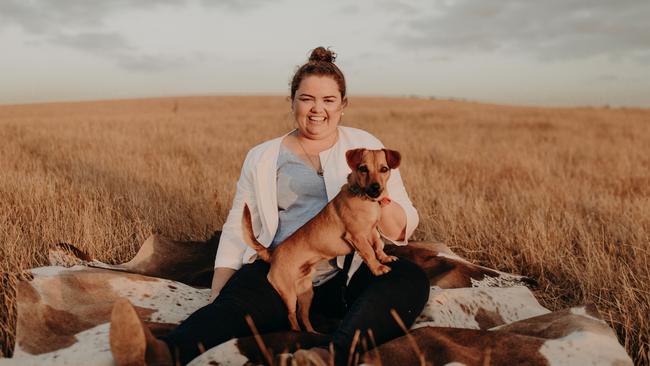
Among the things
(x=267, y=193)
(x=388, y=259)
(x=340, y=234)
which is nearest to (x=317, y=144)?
(x=267, y=193)

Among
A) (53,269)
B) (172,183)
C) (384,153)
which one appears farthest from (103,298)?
(172,183)

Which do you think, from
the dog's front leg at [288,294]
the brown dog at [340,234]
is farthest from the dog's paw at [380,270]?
the dog's front leg at [288,294]

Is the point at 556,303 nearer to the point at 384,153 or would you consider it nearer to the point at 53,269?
the point at 384,153

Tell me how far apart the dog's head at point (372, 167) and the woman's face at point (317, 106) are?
0.65m

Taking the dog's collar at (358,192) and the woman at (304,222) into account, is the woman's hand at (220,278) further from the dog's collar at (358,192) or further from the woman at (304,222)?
the dog's collar at (358,192)

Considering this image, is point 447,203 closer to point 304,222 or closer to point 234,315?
point 304,222

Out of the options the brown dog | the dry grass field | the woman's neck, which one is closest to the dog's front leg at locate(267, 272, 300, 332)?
the brown dog

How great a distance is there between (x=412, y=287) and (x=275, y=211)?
3.54ft

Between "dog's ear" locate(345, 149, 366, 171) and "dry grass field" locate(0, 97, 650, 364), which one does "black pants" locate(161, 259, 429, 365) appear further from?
"dry grass field" locate(0, 97, 650, 364)

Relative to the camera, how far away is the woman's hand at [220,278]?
11.1 feet

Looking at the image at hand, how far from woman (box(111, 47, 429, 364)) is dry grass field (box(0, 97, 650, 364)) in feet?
4.09

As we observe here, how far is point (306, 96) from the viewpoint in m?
3.53

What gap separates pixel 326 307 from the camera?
3.33 m

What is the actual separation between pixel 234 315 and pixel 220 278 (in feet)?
2.03
